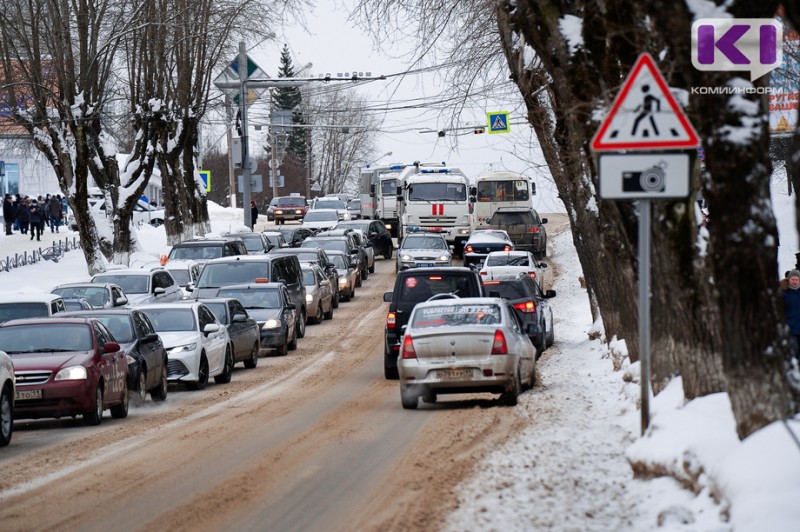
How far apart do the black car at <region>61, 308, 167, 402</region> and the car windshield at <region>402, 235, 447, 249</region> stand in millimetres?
26077

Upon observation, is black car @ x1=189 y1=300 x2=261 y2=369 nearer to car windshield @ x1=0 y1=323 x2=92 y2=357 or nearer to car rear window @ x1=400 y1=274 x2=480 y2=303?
car rear window @ x1=400 y1=274 x2=480 y2=303

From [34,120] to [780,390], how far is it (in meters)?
35.6

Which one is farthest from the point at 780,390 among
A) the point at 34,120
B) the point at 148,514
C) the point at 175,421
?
the point at 34,120

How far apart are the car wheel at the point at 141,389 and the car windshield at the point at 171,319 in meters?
3.25

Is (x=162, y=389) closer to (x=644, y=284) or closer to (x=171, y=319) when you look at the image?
(x=171, y=319)

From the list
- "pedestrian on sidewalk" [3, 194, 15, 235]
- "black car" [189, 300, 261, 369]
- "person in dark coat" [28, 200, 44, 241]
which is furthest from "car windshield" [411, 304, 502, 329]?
"pedestrian on sidewalk" [3, 194, 15, 235]

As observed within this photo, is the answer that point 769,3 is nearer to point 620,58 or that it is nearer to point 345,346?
point 620,58

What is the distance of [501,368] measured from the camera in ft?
56.8

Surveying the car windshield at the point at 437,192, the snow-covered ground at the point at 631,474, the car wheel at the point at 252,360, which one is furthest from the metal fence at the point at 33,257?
the snow-covered ground at the point at 631,474

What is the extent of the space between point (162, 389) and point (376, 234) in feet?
127

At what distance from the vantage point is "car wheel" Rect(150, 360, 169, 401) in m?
20.7

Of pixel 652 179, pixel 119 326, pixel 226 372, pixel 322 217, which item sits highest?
pixel 652 179

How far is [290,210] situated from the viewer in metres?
88.1

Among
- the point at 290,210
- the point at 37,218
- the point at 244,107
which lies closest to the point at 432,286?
the point at 244,107
